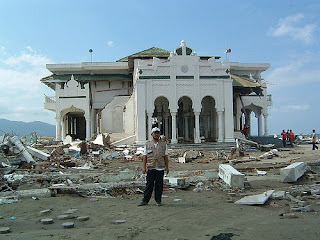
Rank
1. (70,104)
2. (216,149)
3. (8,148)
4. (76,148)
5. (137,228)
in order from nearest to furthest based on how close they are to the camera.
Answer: (137,228) → (8,148) → (76,148) → (216,149) → (70,104)

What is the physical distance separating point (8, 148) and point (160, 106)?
1364 cm

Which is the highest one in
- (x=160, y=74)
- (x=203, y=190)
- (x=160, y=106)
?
(x=160, y=74)

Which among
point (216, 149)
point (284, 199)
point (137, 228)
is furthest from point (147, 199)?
point (216, 149)

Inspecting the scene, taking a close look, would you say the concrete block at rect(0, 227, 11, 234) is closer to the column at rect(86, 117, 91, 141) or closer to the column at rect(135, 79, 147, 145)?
the column at rect(135, 79, 147, 145)

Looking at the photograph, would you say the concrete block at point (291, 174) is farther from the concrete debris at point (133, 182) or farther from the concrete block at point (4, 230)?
the concrete block at point (4, 230)

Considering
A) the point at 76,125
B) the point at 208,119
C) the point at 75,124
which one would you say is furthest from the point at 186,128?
the point at 76,125

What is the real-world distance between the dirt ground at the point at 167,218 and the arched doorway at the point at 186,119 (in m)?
18.6

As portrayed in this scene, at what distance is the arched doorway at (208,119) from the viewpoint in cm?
2712

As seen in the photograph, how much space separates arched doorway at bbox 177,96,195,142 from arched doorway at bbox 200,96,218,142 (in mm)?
1061

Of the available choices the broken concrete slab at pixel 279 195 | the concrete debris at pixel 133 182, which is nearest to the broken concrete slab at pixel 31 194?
the concrete debris at pixel 133 182

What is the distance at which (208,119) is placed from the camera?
27859 mm

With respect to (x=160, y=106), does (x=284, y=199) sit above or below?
below

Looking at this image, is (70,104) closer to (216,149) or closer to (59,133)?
(59,133)

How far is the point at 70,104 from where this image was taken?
2986cm
